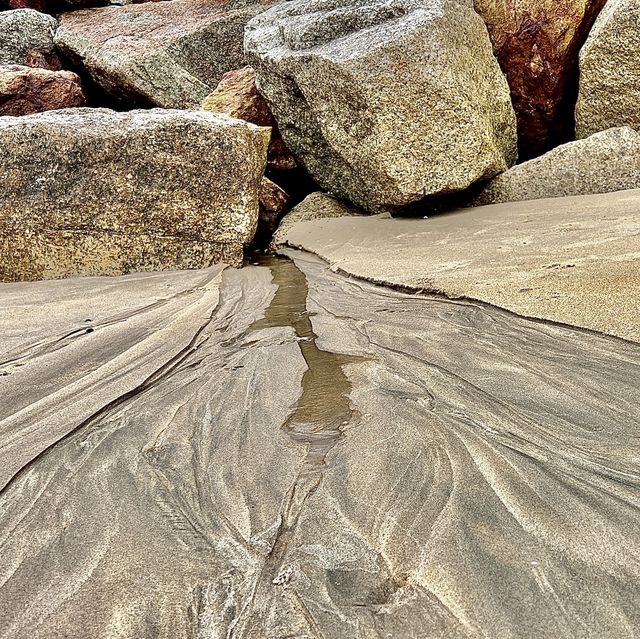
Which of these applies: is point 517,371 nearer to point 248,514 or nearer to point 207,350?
point 248,514

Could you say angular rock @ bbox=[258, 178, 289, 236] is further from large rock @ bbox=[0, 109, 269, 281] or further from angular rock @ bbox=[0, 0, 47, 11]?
angular rock @ bbox=[0, 0, 47, 11]

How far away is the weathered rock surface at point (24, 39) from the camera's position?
20.0 feet

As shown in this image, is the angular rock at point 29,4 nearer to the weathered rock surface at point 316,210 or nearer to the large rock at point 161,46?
the large rock at point 161,46

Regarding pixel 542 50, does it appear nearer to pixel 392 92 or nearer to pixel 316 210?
pixel 392 92

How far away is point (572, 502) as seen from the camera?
0.99 meters

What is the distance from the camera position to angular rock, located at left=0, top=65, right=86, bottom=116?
5133 mm

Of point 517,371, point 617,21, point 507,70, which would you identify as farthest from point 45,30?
point 517,371

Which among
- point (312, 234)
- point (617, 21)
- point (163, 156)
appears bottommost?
point (312, 234)

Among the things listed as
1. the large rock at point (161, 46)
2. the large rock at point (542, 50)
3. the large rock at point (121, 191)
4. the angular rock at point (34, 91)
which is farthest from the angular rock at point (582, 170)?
the angular rock at point (34, 91)

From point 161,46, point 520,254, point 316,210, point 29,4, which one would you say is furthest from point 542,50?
point 29,4

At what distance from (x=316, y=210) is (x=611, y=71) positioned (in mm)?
2309

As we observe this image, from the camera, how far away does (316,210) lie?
187 inches

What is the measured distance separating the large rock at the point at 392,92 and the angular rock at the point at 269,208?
53cm

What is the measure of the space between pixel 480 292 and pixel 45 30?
230 inches
